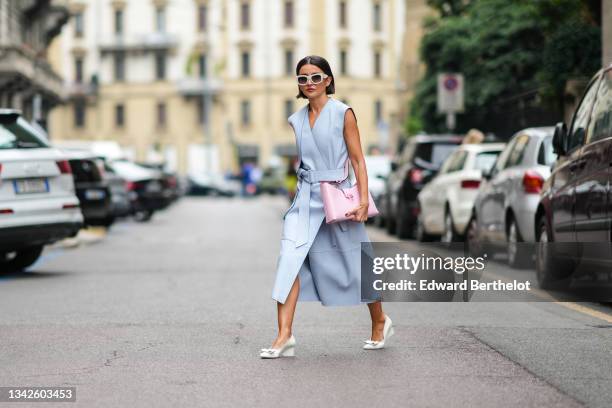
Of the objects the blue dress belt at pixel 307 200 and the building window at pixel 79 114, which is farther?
the building window at pixel 79 114

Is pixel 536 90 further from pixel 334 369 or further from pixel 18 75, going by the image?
pixel 18 75

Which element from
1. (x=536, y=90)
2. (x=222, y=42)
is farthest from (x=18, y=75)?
(x=222, y=42)

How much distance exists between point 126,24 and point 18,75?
161 ft

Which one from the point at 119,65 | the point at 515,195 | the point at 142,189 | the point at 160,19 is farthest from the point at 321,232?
the point at 119,65

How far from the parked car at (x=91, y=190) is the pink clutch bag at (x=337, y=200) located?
44.0 ft

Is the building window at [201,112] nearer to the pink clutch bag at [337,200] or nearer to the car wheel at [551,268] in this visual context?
the car wheel at [551,268]

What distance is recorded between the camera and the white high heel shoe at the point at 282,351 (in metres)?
8.22

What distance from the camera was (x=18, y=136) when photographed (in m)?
15.2

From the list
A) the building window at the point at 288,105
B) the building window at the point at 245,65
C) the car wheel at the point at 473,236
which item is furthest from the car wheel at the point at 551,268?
the building window at the point at 245,65

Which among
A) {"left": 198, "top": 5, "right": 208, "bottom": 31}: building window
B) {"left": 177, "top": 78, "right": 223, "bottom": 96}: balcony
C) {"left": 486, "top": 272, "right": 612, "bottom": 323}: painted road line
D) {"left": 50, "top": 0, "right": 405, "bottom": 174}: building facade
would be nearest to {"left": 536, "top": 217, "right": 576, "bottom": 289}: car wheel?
{"left": 486, "top": 272, "right": 612, "bottom": 323}: painted road line

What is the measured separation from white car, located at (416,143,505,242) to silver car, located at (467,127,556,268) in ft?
4.79

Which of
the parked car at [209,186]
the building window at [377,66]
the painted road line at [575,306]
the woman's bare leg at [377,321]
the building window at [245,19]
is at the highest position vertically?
the building window at [245,19]

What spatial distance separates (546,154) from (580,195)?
374 centimetres

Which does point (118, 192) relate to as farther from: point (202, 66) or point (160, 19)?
point (160, 19)
